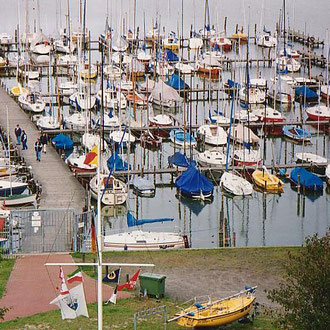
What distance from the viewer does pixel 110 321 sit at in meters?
35.2

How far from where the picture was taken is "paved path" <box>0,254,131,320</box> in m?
37.3

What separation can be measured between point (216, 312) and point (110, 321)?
3.68 meters

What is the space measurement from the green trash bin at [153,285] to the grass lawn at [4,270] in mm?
5444

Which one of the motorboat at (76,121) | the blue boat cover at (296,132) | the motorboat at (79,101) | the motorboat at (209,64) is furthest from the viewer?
the motorboat at (209,64)

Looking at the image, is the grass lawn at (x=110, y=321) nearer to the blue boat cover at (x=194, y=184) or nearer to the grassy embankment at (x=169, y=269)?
the grassy embankment at (x=169, y=269)

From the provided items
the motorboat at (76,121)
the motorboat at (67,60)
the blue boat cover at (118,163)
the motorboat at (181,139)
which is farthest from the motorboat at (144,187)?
the motorboat at (67,60)

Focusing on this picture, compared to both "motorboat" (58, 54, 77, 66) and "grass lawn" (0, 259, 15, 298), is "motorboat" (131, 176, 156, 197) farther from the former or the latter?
"motorboat" (58, 54, 77, 66)

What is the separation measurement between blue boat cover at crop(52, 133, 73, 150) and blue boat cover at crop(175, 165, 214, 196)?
36.4 feet

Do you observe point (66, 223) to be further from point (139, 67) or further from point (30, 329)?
point (139, 67)

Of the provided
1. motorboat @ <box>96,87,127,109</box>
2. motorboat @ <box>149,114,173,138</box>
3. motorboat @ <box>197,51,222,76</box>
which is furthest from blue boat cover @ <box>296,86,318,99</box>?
motorboat @ <box>96,87,127,109</box>

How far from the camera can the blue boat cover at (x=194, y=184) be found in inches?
2379

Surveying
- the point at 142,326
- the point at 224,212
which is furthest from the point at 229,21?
the point at 142,326

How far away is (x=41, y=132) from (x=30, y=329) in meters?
36.9

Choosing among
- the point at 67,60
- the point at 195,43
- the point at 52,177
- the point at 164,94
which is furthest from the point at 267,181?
the point at 195,43
